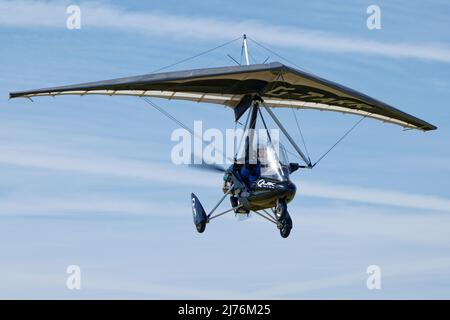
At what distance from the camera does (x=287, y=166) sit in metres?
39.3

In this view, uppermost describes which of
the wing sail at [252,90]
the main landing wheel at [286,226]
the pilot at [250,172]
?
the wing sail at [252,90]

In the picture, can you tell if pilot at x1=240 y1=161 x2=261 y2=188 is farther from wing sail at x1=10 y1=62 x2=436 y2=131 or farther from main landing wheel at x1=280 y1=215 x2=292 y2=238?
wing sail at x1=10 y1=62 x2=436 y2=131

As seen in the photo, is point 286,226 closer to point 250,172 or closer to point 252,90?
point 250,172

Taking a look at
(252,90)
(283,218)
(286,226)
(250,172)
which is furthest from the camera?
(252,90)

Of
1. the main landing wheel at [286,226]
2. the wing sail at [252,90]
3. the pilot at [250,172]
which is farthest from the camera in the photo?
the pilot at [250,172]

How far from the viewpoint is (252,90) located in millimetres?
42125

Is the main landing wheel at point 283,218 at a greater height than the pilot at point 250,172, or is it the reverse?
the pilot at point 250,172

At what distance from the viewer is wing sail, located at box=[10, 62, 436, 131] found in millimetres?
39250

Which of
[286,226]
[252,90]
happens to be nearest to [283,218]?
[286,226]

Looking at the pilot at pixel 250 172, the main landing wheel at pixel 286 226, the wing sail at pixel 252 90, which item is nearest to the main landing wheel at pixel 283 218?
the main landing wheel at pixel 286 226

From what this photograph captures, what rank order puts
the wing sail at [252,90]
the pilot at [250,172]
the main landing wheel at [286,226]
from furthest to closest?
the pilot at [250,172] < the wing sail at [252,90] < the main landing wheel at [286,226]

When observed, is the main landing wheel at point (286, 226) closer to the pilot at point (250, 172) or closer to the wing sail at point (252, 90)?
the pilot at point (250, 172)

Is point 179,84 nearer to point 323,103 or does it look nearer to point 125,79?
point 125,79

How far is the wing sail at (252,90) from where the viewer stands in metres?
39.2
